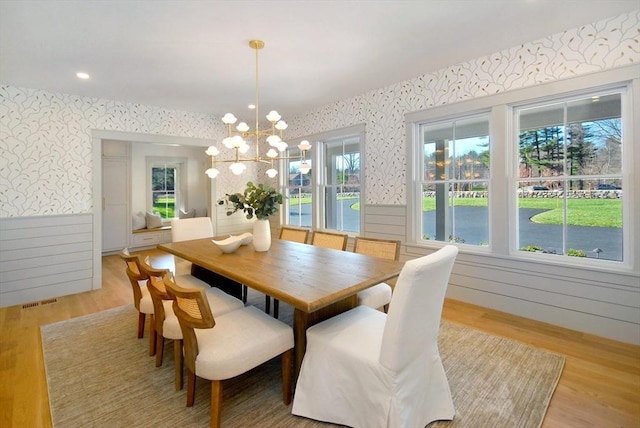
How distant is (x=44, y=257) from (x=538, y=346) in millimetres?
5482

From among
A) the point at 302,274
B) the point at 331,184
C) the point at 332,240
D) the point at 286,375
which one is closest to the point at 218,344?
the point at 286,375

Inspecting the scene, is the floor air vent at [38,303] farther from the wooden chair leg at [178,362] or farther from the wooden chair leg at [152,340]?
the wooden chair leg at [178,362]

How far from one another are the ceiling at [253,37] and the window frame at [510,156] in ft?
1.58

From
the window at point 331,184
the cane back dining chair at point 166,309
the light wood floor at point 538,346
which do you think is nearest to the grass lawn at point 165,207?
the window at point 331,184

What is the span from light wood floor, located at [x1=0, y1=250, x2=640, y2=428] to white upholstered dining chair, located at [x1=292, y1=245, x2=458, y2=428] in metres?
0.84

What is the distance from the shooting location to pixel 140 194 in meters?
7.06

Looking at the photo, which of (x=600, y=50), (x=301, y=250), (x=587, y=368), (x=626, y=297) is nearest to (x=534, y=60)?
(x=600, y=50)

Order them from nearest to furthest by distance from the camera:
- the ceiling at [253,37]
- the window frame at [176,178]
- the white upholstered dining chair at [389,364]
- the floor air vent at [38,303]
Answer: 1. the white upholstered dining chair at [389,364]
2. the ceiling at [253,37]
3. the floor air vent at [38,303]
4. the window frame at [176,178]

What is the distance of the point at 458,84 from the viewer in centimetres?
331

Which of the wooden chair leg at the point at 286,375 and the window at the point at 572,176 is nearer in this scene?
the wooden chair leg at the point at 286,375

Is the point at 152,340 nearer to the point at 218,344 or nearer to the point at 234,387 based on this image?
the point at 234,387

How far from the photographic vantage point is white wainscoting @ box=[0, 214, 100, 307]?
11.6ft

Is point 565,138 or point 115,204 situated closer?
point 565,138

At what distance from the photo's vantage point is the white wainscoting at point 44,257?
11.6 feet
